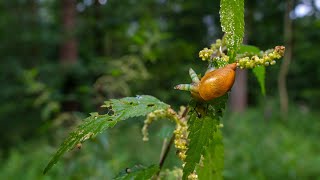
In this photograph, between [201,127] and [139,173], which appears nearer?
[201,127]

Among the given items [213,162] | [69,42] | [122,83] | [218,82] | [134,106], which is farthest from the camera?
→ [69,42]

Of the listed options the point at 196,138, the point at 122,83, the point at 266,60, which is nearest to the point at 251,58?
the point at 266,60

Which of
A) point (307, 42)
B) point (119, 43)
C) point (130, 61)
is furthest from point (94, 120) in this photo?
point (307, 42)

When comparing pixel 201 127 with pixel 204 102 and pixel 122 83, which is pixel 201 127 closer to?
pixel 204 102

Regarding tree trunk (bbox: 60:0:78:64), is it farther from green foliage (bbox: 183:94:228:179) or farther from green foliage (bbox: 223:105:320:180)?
green foliage (bbox: 183:94:228:179)

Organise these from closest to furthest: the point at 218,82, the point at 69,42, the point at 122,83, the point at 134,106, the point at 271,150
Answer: the point at 218,82 < the point at 134,106 < the point at 122,83 < the point at 271,150 < the point at 69,42

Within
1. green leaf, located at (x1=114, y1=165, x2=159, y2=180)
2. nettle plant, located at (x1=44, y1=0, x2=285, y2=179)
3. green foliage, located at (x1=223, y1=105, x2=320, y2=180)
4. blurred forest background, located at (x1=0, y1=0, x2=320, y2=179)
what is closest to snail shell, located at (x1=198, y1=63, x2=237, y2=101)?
nettle plant, located at (x1=44, y1=0, x2=285, y2=179)
